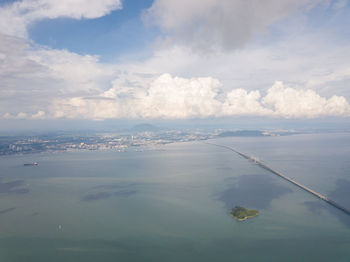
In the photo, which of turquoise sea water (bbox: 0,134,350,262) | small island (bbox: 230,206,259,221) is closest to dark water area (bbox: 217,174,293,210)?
turquoise sea water (bbox: 0,134,350,262)

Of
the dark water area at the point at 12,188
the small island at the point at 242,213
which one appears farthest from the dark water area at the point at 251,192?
the dark water area at the point at 12,188

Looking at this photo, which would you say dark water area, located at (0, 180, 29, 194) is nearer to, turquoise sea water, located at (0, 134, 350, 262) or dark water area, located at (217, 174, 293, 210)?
turquoise sea water, located at (0, 134, 350, 262)

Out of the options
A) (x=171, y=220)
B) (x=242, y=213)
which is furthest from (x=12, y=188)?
(x=242, y=213)

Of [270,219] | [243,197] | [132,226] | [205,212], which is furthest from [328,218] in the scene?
[132,226]

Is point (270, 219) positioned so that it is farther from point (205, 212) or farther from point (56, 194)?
point (56, 194)

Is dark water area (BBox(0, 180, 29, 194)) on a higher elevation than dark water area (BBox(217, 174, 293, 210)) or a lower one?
higher

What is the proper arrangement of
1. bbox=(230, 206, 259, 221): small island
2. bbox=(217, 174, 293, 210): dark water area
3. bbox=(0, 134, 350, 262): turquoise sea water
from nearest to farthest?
bbox=(0, 134, 350, 262): turquoise sea water
bbox=(230, 206, 259, 221): small island
bbox=(217, 174, 293, 210): dark water area

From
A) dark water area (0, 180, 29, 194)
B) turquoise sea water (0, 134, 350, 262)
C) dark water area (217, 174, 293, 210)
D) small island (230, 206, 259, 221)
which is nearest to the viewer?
turquoise sea water (0, 134, 350, 262)
